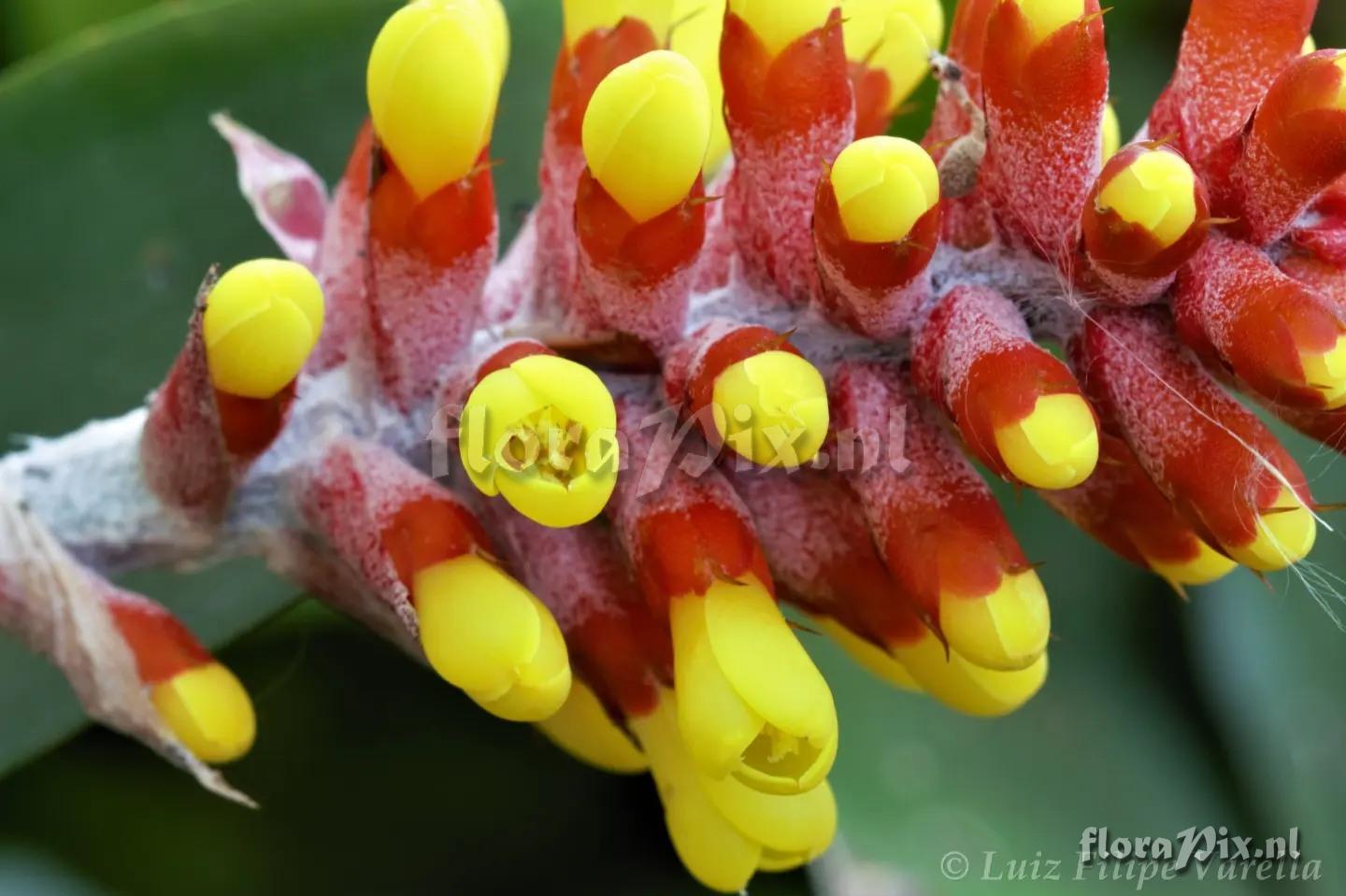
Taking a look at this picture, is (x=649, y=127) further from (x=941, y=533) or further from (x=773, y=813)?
(x=773, y=813)

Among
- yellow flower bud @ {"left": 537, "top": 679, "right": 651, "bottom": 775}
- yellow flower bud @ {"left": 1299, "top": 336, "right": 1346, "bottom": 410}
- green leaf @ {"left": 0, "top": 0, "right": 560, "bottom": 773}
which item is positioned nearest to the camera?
yellow flower bud @ {"left": 1299, "top": 336, "right": 1346, "bottom": 410}

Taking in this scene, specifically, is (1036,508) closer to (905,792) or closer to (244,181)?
(905,792)

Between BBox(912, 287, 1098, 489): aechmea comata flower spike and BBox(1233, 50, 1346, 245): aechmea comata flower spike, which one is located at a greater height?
BBox(1233, 50, 1346, 245): aechmea comata flower spike

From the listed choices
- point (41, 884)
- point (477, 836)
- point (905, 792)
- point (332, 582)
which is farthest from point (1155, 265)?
point (41, 884)

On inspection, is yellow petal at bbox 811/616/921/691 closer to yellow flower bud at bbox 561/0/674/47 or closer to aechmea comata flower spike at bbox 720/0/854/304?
aechmea comata flower spike at bbox 720/0/854/304

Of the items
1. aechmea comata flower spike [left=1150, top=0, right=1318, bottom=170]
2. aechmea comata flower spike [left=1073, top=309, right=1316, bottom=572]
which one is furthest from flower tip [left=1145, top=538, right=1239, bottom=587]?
aechmea comata flower spike [left=1150, top=0, right=1318, bottom=170]

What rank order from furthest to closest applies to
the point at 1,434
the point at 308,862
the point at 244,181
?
the point at 308,862 → the point at 1,434 → the point at 244,181

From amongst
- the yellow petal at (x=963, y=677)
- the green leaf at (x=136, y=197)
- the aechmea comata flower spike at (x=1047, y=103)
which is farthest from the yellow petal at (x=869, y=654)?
the green leaf at (x=136, y=197)
